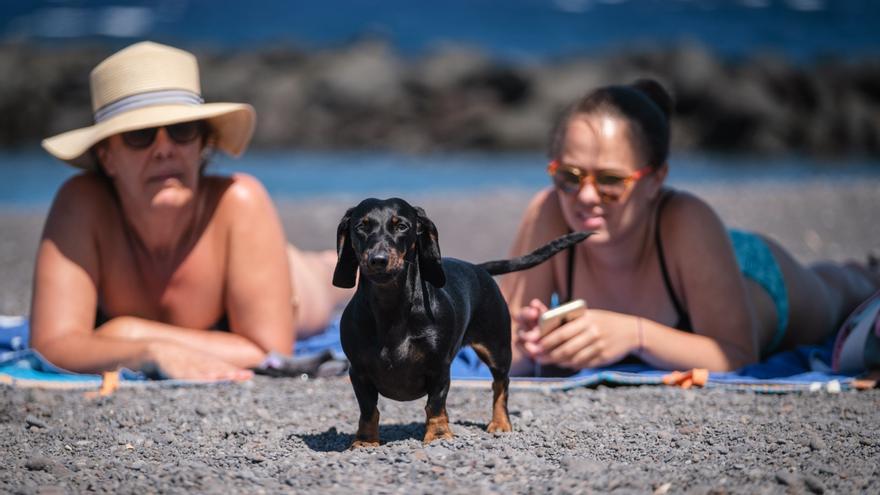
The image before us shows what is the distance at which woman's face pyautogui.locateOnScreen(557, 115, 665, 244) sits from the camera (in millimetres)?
4777

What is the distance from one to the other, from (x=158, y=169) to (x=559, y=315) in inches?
82.5

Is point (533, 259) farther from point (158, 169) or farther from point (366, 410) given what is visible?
point (158, 169)

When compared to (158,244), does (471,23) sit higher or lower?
higher

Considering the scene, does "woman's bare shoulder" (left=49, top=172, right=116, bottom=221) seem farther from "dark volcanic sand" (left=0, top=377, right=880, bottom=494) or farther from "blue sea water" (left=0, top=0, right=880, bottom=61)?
"blue sea water" (left=0, top=0, right=880, bottom=61)

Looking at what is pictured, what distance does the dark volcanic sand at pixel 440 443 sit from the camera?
315 cm

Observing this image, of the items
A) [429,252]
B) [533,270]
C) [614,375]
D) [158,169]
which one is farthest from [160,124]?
[614,375]

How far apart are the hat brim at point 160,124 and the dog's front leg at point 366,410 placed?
2.04 meters

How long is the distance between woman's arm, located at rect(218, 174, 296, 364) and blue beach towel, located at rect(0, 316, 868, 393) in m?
0.34

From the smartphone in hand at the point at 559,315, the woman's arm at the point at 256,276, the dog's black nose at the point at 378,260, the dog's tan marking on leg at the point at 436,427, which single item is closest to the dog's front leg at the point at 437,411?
the dog's tan marking on leg at the point at 436,427

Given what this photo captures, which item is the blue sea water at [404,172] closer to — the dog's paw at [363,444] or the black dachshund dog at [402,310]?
the dog's paw at [363,444]

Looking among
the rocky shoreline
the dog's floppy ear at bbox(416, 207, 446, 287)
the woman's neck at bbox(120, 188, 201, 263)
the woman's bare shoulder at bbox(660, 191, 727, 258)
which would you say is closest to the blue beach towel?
the woman's bare shoulder at bbox(660, 191, 727, 258)

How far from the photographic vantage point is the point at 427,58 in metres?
35.7

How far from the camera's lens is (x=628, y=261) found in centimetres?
522

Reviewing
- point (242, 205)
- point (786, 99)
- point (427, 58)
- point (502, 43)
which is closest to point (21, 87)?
point (427, 58)
